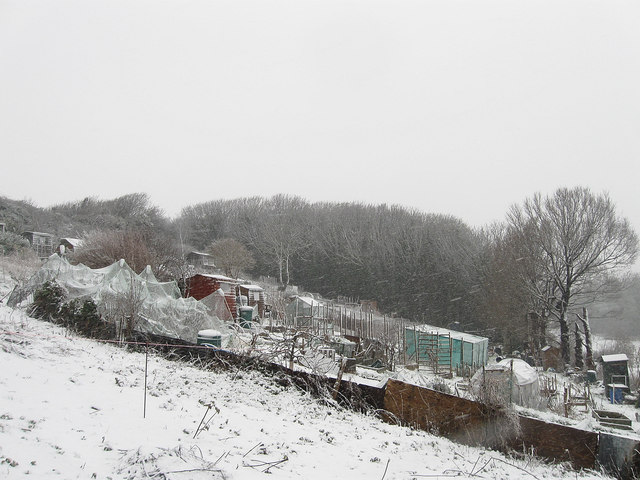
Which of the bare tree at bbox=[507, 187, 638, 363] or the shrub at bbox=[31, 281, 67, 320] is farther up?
the bare tree at bbox=[507, 187, 638, 363]

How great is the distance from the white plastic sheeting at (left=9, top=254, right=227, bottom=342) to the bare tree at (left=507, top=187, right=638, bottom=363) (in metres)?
21.0

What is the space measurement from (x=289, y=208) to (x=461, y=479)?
53.4 metres

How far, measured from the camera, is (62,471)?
12.0 ft

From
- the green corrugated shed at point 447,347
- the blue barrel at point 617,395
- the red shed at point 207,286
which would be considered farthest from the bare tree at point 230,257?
the blue barrel at point 617,395

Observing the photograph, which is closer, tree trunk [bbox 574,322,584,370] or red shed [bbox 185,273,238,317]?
red shed [bbox 185,273,238,317]

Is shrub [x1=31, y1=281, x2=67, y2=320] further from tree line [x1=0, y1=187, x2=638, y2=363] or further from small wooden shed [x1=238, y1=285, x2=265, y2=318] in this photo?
small wooden shed [x1=238, y1=285, x2=265, y2=318]

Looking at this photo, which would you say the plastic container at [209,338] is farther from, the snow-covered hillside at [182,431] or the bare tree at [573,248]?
the bare tree at [573,248]

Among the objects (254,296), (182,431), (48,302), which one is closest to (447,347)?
(254,296)

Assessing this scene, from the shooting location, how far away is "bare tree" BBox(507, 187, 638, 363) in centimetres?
2658

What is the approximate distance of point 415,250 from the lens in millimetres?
43312

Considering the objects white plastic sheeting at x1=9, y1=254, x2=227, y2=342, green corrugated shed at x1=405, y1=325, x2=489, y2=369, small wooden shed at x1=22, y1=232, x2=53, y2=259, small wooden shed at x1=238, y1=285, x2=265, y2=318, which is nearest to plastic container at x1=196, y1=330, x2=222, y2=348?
white plastic sheeting at x1=9, y1=254, x2=227, y2=342

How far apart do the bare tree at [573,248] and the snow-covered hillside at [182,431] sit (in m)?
22.5

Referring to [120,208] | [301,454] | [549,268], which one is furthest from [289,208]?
[301,454]

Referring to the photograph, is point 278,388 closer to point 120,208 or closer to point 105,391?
point 105,391
